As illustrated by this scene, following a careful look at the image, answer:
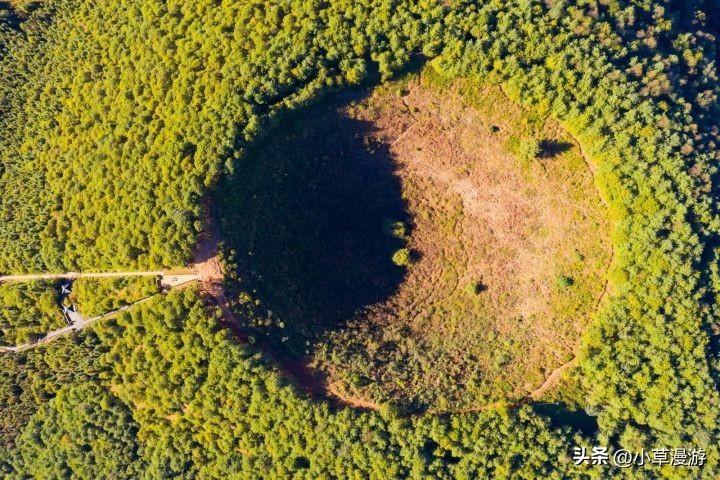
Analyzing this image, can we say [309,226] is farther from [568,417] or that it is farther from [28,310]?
[28,310]

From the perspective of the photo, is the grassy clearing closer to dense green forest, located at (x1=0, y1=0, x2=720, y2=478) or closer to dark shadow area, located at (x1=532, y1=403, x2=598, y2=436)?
dense green forest, located at (x1=0, y1=0, x2=720, y2=478)

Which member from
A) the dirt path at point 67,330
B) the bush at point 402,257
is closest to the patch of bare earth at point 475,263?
the bush at point 402,257

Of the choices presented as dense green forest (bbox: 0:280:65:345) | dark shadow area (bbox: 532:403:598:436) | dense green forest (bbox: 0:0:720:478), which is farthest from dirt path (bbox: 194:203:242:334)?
dark shadow area (bbox: 532:403:598:436)

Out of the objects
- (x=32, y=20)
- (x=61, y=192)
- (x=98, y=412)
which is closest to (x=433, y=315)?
(x=98, y=412)

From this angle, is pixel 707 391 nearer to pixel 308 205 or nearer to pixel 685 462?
pixel 685 462

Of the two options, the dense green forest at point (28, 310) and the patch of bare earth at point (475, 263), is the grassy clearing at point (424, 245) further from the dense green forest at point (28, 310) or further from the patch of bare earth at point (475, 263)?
the dense green forest at point (28, 310)
